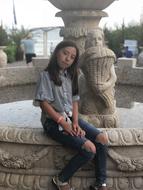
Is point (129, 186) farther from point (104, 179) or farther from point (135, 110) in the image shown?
point (135, 110)

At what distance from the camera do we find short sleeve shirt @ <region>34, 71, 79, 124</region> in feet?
11.6

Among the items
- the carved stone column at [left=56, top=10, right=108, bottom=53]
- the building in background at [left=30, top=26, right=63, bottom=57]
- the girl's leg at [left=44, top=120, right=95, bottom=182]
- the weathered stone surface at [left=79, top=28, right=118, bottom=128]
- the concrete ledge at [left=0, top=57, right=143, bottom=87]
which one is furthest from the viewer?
the building in background at [left=30, top=26, right=63, bottom=57]

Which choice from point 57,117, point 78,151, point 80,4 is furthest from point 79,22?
point 78,151

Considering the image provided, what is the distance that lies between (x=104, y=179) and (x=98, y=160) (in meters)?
0.18

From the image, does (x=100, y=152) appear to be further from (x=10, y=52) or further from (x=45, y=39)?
(x=45, y=39)

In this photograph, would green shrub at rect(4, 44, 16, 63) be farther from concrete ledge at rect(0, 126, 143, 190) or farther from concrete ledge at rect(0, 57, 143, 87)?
concrete ledge at rect(0, 126, 143, 190)

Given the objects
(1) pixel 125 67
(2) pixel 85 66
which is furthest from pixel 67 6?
(2) pixel 85 66

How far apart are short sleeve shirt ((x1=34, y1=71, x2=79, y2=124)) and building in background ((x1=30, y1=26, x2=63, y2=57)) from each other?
18010 mm

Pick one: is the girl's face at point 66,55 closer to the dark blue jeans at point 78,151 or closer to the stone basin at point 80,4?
the dark blue jeans at point 78,151

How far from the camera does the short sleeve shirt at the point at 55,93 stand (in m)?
3.54

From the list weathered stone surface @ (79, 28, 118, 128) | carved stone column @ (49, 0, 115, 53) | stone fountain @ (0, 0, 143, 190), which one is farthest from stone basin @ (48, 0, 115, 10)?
stone fountain @ (0, 0, 143, 190)

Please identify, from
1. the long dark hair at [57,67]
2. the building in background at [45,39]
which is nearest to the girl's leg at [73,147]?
the long dark hair at [57,67]

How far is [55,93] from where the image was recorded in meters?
3.58

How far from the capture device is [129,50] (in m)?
18.6
